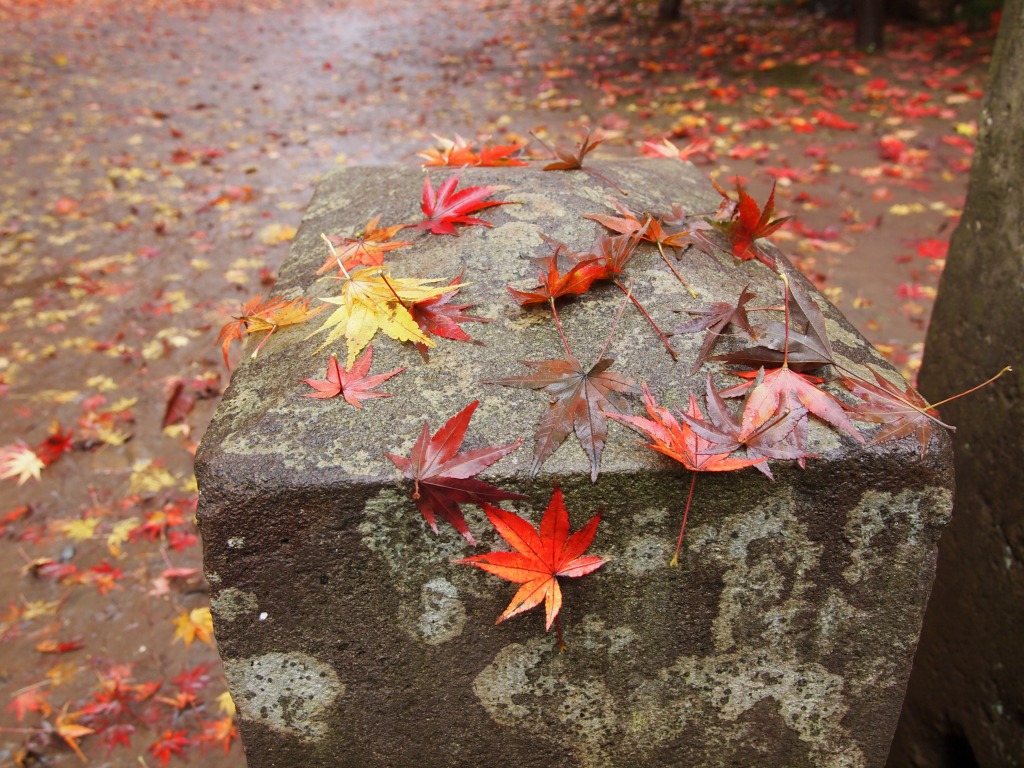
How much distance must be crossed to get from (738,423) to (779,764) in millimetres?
598

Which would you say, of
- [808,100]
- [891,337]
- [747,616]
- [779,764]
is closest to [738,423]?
[747,616]

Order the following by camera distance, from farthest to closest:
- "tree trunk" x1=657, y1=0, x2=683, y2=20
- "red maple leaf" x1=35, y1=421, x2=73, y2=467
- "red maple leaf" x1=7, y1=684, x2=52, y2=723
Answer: "tree trunk" x1=657, y1=0, x2=683, y2=20 → "red maple leaf" x1=35, y1=421, x2=73, y2=467 → "red maple leaf" x1=7, y1=684, x2=52, y2=723

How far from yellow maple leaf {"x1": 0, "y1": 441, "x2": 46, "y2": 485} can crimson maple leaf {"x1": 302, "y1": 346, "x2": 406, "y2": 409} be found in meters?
2.26

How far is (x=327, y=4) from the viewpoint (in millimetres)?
11633

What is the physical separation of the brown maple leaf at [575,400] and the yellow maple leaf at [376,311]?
0.18 meters

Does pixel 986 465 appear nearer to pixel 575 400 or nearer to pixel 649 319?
pixel 649 319

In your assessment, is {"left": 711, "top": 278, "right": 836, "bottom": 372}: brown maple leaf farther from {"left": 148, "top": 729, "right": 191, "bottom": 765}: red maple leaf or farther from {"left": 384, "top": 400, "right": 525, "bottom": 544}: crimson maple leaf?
{"left": 148, "top": 729, "right": 191, "bottom": 765}: red maple leaf

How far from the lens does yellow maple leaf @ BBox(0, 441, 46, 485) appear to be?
281cm

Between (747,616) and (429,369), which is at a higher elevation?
(429,369)

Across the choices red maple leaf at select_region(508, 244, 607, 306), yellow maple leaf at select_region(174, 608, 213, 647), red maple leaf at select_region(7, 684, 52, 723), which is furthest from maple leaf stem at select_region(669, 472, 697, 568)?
red maple leaf at select_region(7, 684, 52, 723)

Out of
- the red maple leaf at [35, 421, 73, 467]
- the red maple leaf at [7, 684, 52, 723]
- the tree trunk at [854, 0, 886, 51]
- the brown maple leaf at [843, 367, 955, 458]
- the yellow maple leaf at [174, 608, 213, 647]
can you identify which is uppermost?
the brown maple leaf at [843, 367, 955, 458]

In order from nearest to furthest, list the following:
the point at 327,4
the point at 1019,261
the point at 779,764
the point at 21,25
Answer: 1. the point at 779,764
2. the point at 1019,261
3. the point at 21,25
4. the point at 327,4

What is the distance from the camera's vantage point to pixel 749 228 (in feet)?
4.59

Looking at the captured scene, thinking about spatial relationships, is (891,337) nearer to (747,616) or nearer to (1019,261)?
(1019,261)
